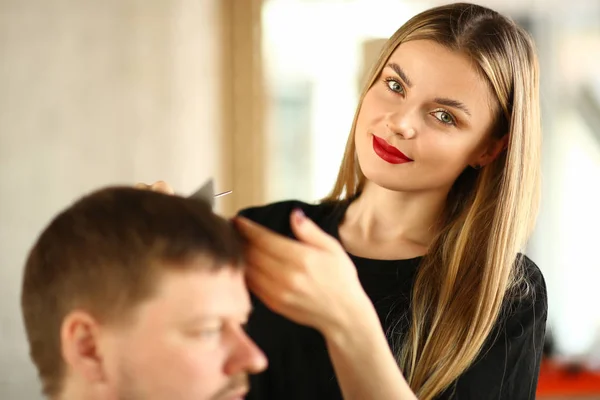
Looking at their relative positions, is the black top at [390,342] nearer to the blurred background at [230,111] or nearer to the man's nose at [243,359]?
the man's nose at [243,359]

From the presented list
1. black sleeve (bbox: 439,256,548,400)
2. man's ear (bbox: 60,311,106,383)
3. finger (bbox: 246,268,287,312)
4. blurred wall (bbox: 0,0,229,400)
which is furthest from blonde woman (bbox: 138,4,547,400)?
blurred wall (bbox: 0,0,229,400)

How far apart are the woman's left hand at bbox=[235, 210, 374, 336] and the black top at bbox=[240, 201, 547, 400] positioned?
14.0 inches

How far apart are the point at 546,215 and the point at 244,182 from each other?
109 centimetres

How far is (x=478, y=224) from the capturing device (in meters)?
1.25

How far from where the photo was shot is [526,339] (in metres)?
1.15

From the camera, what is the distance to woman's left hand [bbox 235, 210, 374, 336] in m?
0.78

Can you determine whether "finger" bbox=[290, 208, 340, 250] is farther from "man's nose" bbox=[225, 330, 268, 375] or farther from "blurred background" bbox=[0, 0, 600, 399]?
"blurred background" bbox=[0, 0, 600, 399]

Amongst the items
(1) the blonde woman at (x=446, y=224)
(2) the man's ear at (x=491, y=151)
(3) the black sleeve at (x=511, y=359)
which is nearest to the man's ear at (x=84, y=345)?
(1) the blonde woman at (x=446, y=224)

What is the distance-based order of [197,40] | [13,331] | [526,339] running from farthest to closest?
[197,40], [13,331], [526,339]

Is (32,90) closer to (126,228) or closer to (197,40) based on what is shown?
(197,40)

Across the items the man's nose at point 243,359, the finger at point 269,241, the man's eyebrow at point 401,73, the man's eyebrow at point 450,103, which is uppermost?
the man's eyebrow at point 401,73

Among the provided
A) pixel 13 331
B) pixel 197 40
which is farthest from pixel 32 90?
pixel 197 40

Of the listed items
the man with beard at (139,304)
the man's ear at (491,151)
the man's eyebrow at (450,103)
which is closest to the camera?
the man with beard at (139,304)

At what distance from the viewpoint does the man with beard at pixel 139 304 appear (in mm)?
747
